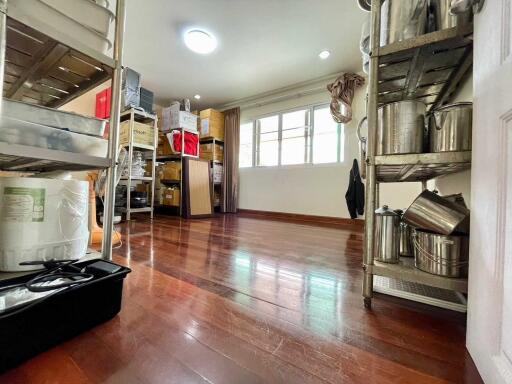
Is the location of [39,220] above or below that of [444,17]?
below

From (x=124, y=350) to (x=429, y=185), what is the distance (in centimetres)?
213

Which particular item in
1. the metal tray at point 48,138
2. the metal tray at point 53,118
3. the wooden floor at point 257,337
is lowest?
the wooden floor at point 257,337

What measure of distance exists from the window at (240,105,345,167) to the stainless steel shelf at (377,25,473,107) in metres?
1.89

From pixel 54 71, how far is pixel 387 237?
4.91ft

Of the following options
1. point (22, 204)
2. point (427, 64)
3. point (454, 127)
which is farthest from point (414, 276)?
point (22, 204)

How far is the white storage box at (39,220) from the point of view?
0.64 meters

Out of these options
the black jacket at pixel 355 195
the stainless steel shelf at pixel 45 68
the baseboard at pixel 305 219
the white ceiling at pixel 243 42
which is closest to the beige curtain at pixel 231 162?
the baseboard at pixel 305 219

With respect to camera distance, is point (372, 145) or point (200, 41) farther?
point (200, 41)

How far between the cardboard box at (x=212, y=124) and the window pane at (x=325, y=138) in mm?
1631

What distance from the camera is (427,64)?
85cm

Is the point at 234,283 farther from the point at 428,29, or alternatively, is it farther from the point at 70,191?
the point at 428,29

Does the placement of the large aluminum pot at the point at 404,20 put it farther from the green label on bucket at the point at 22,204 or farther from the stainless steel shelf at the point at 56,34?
the green label on bucket at the point at 22,204

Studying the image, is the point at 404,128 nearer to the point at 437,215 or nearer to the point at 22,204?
the point at 437,215

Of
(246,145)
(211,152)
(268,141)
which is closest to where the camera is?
(268,141)
